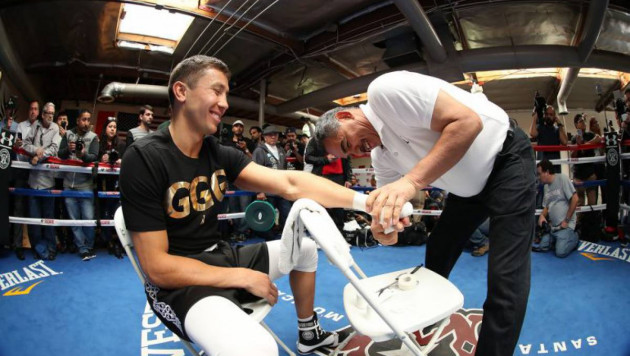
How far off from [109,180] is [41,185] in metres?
0.91

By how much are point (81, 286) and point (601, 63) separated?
9.20 metres

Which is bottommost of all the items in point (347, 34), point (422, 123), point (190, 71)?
point (422, 123)

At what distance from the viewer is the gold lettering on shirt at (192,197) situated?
136cm

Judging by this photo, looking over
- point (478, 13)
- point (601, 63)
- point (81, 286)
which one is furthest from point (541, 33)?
point (81, 286)

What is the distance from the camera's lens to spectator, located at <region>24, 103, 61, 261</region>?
3803mm

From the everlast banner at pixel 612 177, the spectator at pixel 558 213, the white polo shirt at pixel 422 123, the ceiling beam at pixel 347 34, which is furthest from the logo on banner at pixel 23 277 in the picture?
the everlast banner at pixel 612 177

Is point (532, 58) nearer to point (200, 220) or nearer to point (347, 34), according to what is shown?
point (347, 34)

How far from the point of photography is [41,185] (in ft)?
13.0

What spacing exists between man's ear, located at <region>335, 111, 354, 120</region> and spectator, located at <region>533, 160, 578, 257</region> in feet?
11.6

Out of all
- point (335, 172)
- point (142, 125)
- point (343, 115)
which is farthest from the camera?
point (335, 172)

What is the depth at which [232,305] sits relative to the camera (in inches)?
46.4

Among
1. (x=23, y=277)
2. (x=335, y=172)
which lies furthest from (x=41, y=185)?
(x=335, y=172)

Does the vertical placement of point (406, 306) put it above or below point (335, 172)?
below

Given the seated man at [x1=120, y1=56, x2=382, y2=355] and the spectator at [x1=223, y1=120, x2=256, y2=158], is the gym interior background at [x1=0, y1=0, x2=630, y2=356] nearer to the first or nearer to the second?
the seated man at [x1=120, y1=56, x2=382, y2=355]
